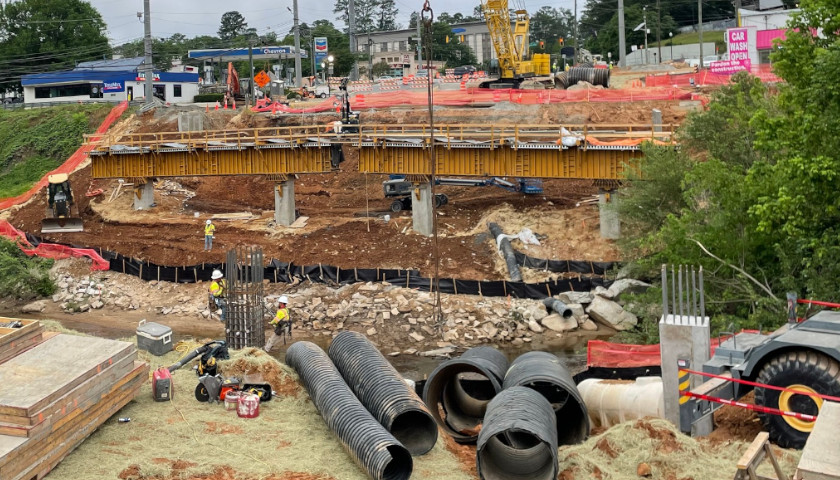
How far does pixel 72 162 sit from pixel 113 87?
20.6 metres

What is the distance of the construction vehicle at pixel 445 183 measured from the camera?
1604 inches

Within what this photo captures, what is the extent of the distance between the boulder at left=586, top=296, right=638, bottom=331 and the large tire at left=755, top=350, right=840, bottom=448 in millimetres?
15572

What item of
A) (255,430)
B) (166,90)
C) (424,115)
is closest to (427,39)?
(255,430)

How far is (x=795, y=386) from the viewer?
13148 mm

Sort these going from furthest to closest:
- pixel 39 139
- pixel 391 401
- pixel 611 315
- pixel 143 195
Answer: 1. pixel 39 139
2. pixel 143 195
3. pixel 611 315
4. pixel 391 401

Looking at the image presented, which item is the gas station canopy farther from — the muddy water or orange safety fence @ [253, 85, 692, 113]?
the muddy water

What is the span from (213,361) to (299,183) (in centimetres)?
3213

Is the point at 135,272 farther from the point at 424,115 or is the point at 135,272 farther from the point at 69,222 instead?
the point at 424,115

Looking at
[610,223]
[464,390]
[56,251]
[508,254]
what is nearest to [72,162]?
[56,251]

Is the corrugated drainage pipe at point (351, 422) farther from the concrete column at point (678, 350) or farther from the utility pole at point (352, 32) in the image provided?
the utility pole at point (352, 32)

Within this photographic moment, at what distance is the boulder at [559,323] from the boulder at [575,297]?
97cm

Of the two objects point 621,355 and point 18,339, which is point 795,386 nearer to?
point 621,355

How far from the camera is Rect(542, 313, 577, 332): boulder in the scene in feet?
95.7

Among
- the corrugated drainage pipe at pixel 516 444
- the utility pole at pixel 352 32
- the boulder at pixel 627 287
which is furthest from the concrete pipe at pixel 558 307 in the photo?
the utility pole at pixel 352 32
